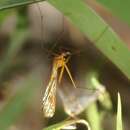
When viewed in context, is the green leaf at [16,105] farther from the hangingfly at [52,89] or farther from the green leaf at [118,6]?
the green leaf at [118,6]

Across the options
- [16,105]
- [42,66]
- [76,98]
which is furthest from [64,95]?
[16,105]

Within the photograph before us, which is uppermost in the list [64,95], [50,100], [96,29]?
[96,29]

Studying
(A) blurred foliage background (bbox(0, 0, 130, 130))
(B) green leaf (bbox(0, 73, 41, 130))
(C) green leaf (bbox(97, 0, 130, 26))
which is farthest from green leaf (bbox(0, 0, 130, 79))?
(B) green leaf (bbox(0, 73, 41, 130))

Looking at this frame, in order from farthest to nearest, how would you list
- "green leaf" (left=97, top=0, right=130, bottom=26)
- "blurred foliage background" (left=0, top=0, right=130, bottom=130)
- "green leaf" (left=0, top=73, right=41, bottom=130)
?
"blurred foliage background" (left=0, top=0, right=130, bottom=130) → "green leaf" (left=0, top=73, right=41, bottom=130) → "green leaf" (left=97, top=0, right=130, bottom=26)

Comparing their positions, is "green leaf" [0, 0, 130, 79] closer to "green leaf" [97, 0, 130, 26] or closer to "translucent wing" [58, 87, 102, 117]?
"green leaf" [97, 0, 130, 26]

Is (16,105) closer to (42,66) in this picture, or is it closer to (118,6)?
(42,66)

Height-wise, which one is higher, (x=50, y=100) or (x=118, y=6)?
(x=118, y=6)

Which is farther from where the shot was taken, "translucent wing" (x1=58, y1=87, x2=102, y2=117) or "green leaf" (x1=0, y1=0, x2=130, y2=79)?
"translucent wing" (x1=58, y1=87, x2=102, y2=117)
